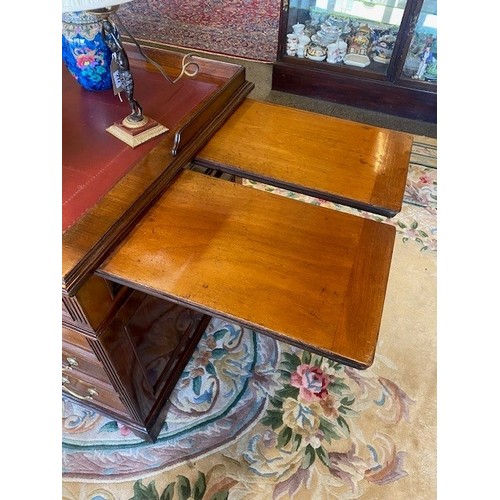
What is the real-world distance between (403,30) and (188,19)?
5.75 feet

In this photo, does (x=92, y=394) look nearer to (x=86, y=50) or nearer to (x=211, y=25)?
(x=86, y=50)

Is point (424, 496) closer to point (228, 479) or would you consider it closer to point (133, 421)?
point (228, 479)

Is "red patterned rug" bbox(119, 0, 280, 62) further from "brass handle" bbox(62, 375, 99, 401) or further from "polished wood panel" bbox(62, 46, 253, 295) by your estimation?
"brass handle" bbox(62, 375, 99, 401)

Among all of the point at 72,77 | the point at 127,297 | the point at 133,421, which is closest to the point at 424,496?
the point at 133,421

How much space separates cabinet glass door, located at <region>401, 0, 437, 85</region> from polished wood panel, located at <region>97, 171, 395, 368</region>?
1.65 m

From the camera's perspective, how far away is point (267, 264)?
0.61m

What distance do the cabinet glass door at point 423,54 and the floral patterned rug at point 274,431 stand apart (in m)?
1.33

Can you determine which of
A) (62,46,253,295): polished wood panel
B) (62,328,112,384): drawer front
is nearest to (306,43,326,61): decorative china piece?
(62,46,253,295): polished wood panel

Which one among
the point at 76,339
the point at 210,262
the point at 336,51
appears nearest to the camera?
the point at 210,262

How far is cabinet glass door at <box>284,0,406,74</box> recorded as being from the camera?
2070mm

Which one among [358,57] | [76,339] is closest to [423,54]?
[358,57]

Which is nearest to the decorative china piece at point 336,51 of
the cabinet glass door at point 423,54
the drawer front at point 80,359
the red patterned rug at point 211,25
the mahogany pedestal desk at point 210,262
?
the cabinet glass door at point 423,54

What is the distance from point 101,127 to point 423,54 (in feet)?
5.79

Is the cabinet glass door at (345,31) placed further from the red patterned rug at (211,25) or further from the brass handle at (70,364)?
the brass handle at (70,364)
